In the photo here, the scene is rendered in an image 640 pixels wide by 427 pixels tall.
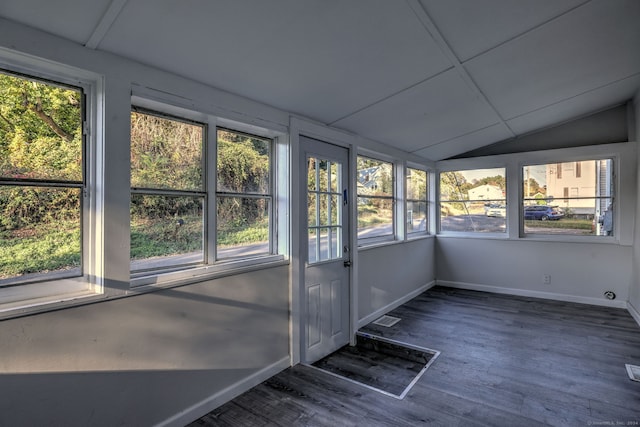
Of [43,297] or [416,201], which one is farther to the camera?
[416,201]

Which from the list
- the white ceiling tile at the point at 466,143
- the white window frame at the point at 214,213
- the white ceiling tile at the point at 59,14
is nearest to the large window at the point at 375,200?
the white ceiling tile at the point at 466,143

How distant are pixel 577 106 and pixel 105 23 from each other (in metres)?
4.81

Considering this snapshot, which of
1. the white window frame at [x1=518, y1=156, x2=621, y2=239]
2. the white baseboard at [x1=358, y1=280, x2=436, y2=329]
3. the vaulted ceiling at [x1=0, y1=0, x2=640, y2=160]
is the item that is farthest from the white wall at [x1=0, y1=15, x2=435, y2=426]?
the white window frame at [x1=518, y1=156, x2=621, y2=239]

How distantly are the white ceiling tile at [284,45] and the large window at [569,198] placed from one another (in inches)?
130

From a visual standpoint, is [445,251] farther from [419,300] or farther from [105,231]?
[105,231]

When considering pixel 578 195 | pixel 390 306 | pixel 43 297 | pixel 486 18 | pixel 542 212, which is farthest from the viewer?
pixel 542 212

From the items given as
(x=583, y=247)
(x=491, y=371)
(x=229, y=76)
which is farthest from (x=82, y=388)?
(x=583, y=247)

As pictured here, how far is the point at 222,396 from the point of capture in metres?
2.25

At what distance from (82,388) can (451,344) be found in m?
2.93

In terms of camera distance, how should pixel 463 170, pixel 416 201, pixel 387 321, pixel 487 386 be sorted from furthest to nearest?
pixel 463 170 < pixel 416 201 < pixel 387 321 < pixel 487 386

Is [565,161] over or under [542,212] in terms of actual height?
over

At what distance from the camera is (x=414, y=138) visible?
4090 mm

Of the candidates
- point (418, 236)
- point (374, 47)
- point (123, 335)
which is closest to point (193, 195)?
point (123, 335)

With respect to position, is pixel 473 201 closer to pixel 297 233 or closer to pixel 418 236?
pixel 418 236
